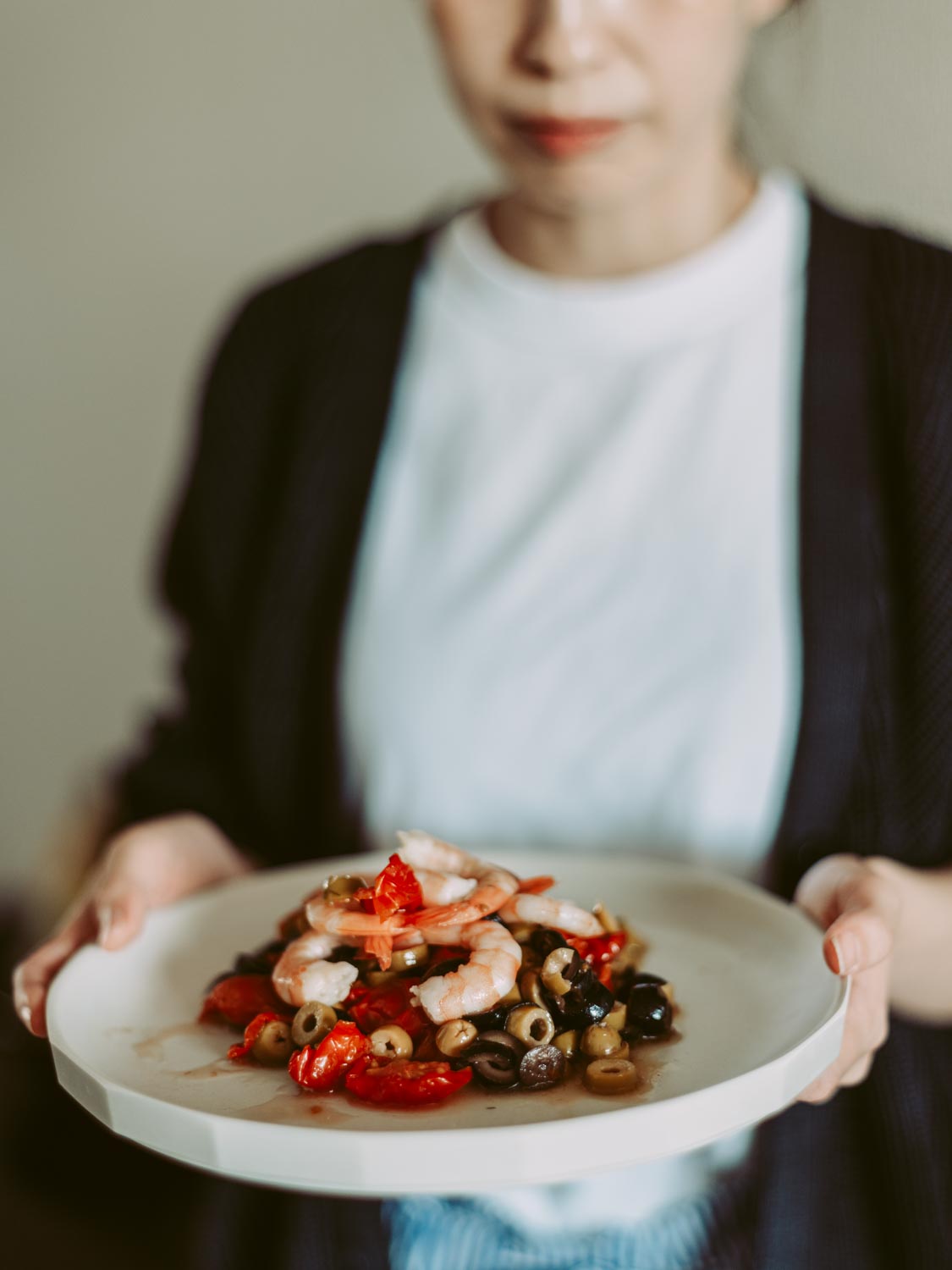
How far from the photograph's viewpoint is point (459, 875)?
2.35ft

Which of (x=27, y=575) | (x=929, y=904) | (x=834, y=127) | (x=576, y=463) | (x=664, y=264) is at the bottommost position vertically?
(x=27, y=575)

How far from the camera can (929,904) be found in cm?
81

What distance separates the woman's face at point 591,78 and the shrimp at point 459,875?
19.5 inches

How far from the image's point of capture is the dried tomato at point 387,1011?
636mm

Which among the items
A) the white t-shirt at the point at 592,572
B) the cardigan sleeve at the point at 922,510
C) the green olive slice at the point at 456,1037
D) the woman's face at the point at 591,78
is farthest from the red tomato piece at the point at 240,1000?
the woman's face at the point at 591,78

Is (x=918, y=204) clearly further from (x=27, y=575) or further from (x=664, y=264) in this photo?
(x=27, y=575)

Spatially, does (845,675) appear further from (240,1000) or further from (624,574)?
(240,1000)

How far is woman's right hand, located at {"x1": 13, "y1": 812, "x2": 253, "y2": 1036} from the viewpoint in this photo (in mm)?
750

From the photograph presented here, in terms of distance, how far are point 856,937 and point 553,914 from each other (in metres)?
0.16

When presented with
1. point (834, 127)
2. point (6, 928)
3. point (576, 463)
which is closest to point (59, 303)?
point (6, 928)

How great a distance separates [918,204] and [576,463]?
0.34 m

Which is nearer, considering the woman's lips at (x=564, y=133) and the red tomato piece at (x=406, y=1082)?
the red tomato piece at (x=406, y=1082)

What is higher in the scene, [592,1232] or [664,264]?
[664,264]

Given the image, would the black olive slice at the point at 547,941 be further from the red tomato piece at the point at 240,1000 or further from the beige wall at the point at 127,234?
Answer: the beige wall at the point at 127,234
